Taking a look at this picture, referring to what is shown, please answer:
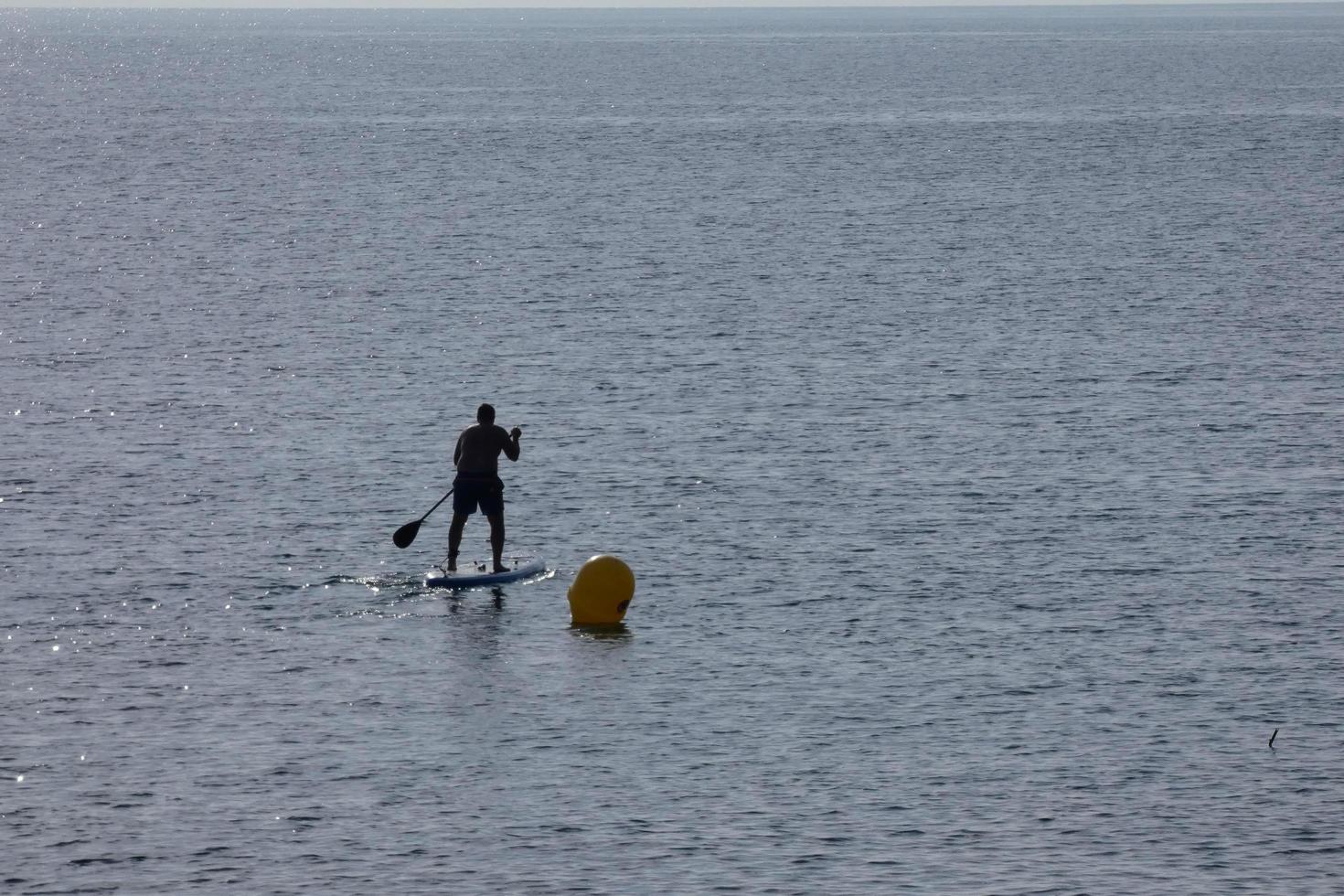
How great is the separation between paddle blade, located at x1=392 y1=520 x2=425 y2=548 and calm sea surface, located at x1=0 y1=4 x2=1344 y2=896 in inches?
19.7

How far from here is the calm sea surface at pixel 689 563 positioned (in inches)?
793

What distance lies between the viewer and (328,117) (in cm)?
14712

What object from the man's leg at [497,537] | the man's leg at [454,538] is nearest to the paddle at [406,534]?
the man's leg at [454,538]

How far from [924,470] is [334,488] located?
9323 mm

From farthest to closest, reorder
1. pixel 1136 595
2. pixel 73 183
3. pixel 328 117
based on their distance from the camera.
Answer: pixel 328 117, pixel 73 183, pixel 1136 595

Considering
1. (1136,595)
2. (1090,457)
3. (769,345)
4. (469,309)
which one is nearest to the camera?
(1136,595)

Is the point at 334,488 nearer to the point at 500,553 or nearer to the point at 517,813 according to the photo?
the point at 500,553

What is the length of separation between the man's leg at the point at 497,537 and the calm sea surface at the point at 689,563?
0.84 m

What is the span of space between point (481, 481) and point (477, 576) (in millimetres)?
1214

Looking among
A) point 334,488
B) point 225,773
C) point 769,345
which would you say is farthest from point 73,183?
point 225,773

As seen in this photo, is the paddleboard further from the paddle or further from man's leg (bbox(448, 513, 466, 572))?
the paddle

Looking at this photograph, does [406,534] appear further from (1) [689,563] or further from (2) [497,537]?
(1) [689,563]

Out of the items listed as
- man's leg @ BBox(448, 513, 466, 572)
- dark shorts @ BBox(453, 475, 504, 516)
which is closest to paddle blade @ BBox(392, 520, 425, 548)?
man's leg @ BBox(448, 513, 466, 572)

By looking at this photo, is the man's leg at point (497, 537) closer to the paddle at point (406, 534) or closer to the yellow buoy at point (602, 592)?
the paddle at point (406, 534)
